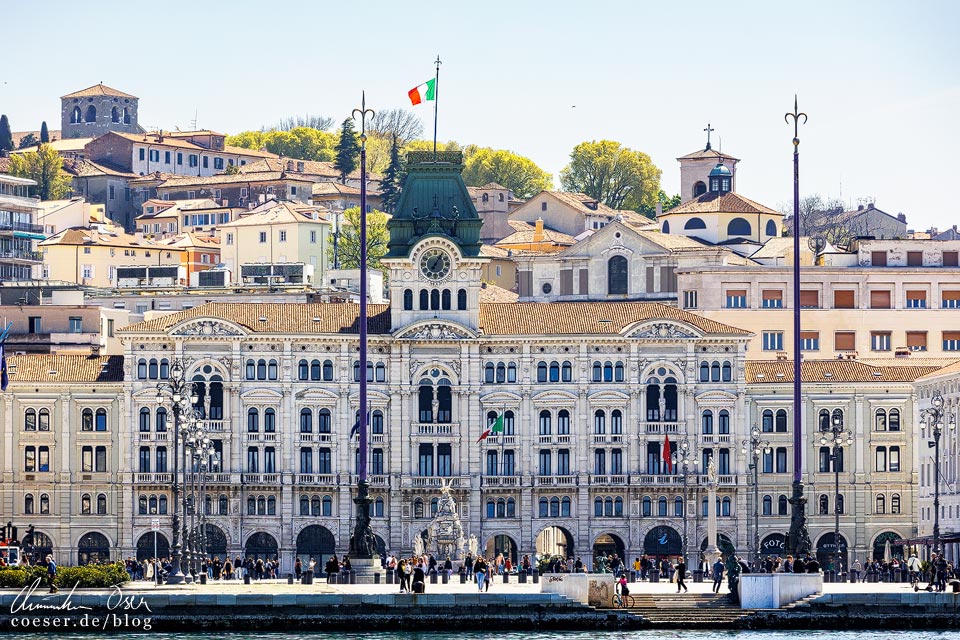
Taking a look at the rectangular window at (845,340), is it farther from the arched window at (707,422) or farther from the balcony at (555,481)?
the balcony at (555,481)

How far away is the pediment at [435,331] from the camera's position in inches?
5453

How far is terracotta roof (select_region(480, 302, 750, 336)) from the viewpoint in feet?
454

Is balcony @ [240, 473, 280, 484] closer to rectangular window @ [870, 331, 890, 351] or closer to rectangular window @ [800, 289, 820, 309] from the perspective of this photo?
rectangular window @ [800, 289, 820, 309]

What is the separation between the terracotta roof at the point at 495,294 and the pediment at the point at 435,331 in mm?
21551

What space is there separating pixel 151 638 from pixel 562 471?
159 ft

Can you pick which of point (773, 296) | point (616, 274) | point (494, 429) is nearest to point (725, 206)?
point (616, 274)

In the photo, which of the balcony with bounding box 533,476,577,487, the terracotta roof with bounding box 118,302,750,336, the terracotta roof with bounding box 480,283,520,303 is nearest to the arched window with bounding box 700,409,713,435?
the terracotta roof with bounding box 118,302,750,336

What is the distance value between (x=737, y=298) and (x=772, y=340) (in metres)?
3.09

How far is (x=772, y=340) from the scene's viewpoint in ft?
505

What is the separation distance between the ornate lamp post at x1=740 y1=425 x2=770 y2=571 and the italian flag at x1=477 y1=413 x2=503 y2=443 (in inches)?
457

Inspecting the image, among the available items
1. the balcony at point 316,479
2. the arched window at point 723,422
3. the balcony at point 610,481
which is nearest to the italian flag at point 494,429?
the balcony at point 610,481

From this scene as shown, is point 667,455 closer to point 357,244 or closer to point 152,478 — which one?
point 152,478

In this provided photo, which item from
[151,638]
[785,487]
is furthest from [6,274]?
[151,638]

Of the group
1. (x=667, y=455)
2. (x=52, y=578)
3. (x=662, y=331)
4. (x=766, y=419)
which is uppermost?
(x=662, y=331)
